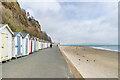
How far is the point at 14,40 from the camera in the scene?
26.0 ft

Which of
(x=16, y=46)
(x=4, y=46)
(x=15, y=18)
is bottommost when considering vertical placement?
(x=16, y=46)

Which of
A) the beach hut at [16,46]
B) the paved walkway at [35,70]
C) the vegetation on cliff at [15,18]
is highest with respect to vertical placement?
the vegetation on cliff at [15,18]

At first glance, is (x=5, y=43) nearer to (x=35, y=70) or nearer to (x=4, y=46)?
(x=4, y=46)

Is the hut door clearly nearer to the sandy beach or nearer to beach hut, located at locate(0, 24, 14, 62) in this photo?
beach hut, located at locate(0, 24, 14, 62)

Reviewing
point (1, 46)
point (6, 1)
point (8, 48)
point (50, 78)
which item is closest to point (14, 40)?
point (8, 48)

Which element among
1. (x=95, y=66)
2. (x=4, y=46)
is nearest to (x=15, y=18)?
(x=4, y=46)

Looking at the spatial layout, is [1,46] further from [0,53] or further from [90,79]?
[90,79]

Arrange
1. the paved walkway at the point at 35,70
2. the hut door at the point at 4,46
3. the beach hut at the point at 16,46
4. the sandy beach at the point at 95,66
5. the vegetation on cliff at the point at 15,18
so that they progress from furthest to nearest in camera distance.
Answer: the vegetation on cliff at the point at 15,18 < the beach hut at the point at 16,46 < the hut door at the point at 4,46 < the sandy beach at the point at 95,66 < the paved walkway at the point at 35,70

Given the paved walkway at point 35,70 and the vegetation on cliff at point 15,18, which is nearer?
the paved walkway at point 35,70

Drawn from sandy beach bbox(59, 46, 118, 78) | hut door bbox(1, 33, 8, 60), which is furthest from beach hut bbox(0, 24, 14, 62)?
Answer: sandy beach bbox(59, 46, 118, 78)

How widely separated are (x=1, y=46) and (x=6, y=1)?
25397 mm

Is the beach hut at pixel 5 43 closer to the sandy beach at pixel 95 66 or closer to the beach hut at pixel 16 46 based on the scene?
the beach hut at pixel 16 46

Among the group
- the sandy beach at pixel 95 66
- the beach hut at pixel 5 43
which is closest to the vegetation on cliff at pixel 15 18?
the beach hut at pixel 5 43

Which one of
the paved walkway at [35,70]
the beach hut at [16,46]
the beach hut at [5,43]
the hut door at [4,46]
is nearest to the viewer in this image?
the paved walkway at [35,70]
